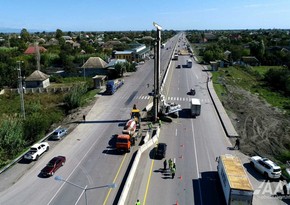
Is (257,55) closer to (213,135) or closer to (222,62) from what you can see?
(222,62)

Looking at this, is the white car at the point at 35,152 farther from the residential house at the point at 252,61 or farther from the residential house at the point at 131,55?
the residential house at the point at 252,61

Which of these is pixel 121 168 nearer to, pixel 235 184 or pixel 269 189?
pixel 235 184

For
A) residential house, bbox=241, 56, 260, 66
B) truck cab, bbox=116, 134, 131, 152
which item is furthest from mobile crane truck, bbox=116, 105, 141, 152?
residential house, bbox=241, 56, 260, 66

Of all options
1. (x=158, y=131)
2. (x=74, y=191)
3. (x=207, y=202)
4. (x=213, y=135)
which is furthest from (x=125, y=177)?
(x=213, y=135)

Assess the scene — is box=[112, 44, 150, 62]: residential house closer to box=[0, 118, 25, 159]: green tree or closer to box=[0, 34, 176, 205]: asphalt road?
box=[0, 34, 176, 205]: asphalt road

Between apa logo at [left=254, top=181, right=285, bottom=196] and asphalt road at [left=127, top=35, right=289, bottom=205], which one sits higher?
asphalt road at [left=127, top=35, right=289, bottom=205]

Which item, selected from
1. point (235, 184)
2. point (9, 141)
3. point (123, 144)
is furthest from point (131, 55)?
point (235, 184)

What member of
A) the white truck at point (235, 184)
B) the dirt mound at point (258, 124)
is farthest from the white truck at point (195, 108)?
the white truck at point (235, 184)
